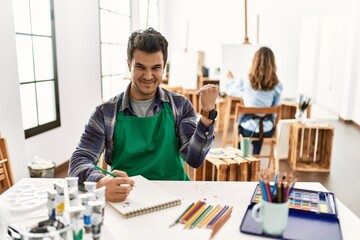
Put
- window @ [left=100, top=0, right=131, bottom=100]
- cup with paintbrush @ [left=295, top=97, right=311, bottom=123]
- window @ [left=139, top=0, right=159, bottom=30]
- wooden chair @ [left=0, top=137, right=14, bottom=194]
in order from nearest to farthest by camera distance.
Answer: wooden chair @ [left=0, top=137, right=14, bottom=194] < cup with paintbrush @ [left=295, top=97, right=311, bottom=123] < window @ [left=100, top=0, right=131, bottom=100] < window @ [left=139, top=0, right=159, bottom=30]

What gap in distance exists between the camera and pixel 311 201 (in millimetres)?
1259

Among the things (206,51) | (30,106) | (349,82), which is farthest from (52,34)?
(349,82)

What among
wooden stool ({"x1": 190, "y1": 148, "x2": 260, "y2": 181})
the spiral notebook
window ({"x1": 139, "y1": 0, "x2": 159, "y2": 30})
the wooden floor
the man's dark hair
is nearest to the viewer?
the spiral notebook

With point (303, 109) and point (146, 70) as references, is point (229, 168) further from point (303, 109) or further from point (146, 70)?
point (303, 109)

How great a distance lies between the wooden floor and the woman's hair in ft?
3.28

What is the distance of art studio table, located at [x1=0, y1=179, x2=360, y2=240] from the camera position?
103 cm

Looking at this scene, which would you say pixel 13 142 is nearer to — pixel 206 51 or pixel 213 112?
pixel 213 112

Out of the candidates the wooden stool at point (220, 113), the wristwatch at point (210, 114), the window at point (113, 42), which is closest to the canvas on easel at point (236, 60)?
the wooden stool at point (220, 113)

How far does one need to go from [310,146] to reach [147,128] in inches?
120

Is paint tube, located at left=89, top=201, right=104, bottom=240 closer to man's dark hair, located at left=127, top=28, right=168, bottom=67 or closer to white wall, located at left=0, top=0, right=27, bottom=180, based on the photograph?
man's dark hair, located at left=127, top=28, right=168, bottom=67

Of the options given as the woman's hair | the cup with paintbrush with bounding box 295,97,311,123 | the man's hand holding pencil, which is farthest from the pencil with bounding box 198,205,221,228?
the cup with paintbrush with bounding box 295,97,311,123

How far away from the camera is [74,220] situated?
0.90 m

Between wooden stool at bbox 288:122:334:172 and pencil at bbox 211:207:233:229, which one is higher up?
pencil at bbox 211:207:233:229

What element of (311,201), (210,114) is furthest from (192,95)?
(311,201)
